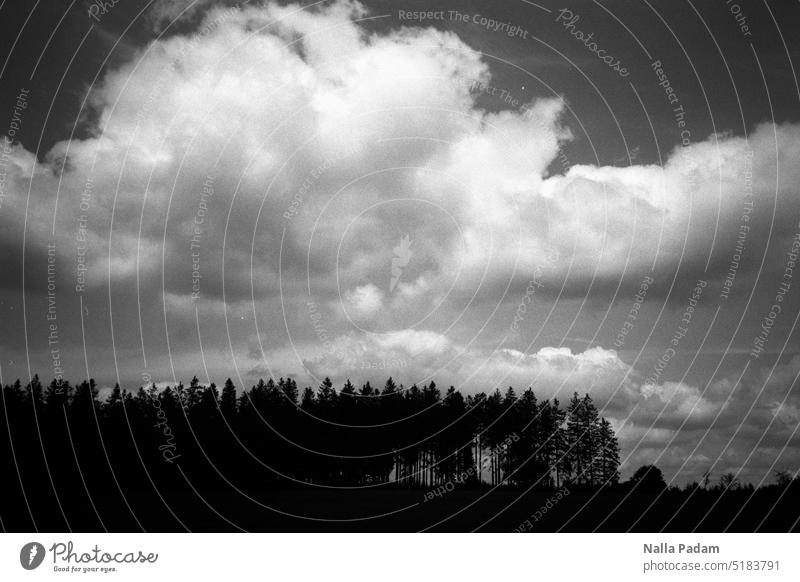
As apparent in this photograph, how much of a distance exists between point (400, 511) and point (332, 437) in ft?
10.3

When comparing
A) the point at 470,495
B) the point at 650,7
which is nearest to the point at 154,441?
the point at 470,495

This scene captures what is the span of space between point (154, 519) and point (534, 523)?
9.35m

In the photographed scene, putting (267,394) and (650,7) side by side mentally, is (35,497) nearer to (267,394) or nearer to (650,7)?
(267,394)
